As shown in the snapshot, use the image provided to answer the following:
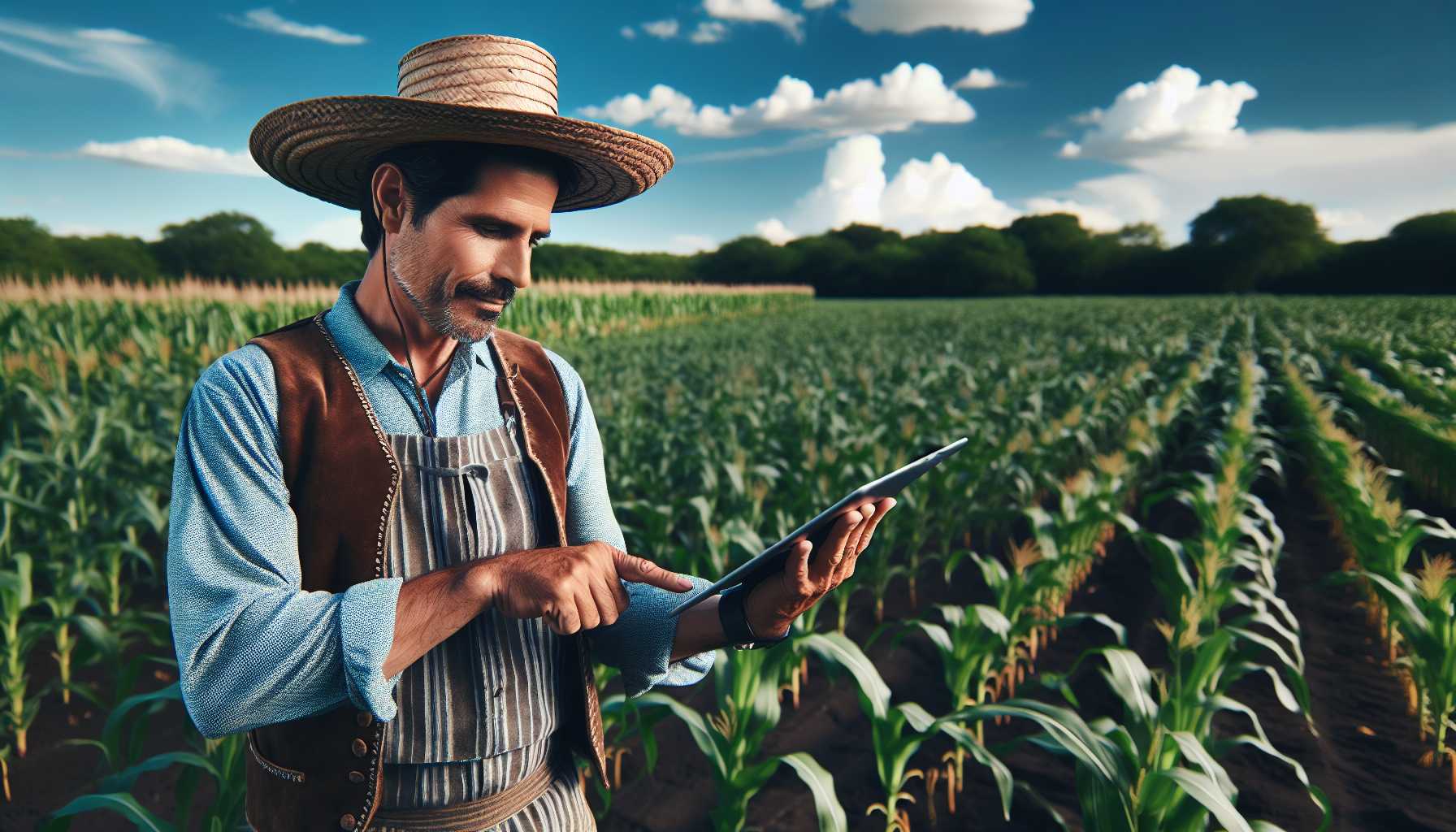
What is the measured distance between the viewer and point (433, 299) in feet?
4.32

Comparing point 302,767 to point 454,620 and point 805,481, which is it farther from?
point 805,481

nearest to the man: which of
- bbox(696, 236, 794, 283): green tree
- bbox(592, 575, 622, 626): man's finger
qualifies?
bbox(592, 575, 622, 626): man's finger

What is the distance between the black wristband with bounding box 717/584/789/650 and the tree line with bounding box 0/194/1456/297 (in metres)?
54.3

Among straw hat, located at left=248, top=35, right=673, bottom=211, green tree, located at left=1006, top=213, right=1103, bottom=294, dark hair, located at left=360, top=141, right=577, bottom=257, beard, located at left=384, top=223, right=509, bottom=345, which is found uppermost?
green tree, located at left=1006, top=213, right=1103, bottom=294

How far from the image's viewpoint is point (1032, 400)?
914 cm

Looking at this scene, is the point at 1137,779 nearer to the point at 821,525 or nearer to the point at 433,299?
the point at 821,525

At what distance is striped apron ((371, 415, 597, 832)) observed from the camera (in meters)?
1.30

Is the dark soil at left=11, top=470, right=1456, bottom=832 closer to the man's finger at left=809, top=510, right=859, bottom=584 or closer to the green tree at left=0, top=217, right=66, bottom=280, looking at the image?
the man's finger at left=809, top=510, right=859, bottom=584

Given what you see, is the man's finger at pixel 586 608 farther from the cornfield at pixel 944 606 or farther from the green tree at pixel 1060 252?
the green tree at pixel 1060 252

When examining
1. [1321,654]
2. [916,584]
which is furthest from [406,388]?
[1321,654]

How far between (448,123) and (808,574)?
36.8 inches

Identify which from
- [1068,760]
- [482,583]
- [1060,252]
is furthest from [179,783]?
[1060,252]

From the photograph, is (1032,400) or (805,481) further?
(1032,400)

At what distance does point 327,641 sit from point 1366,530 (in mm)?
6091
